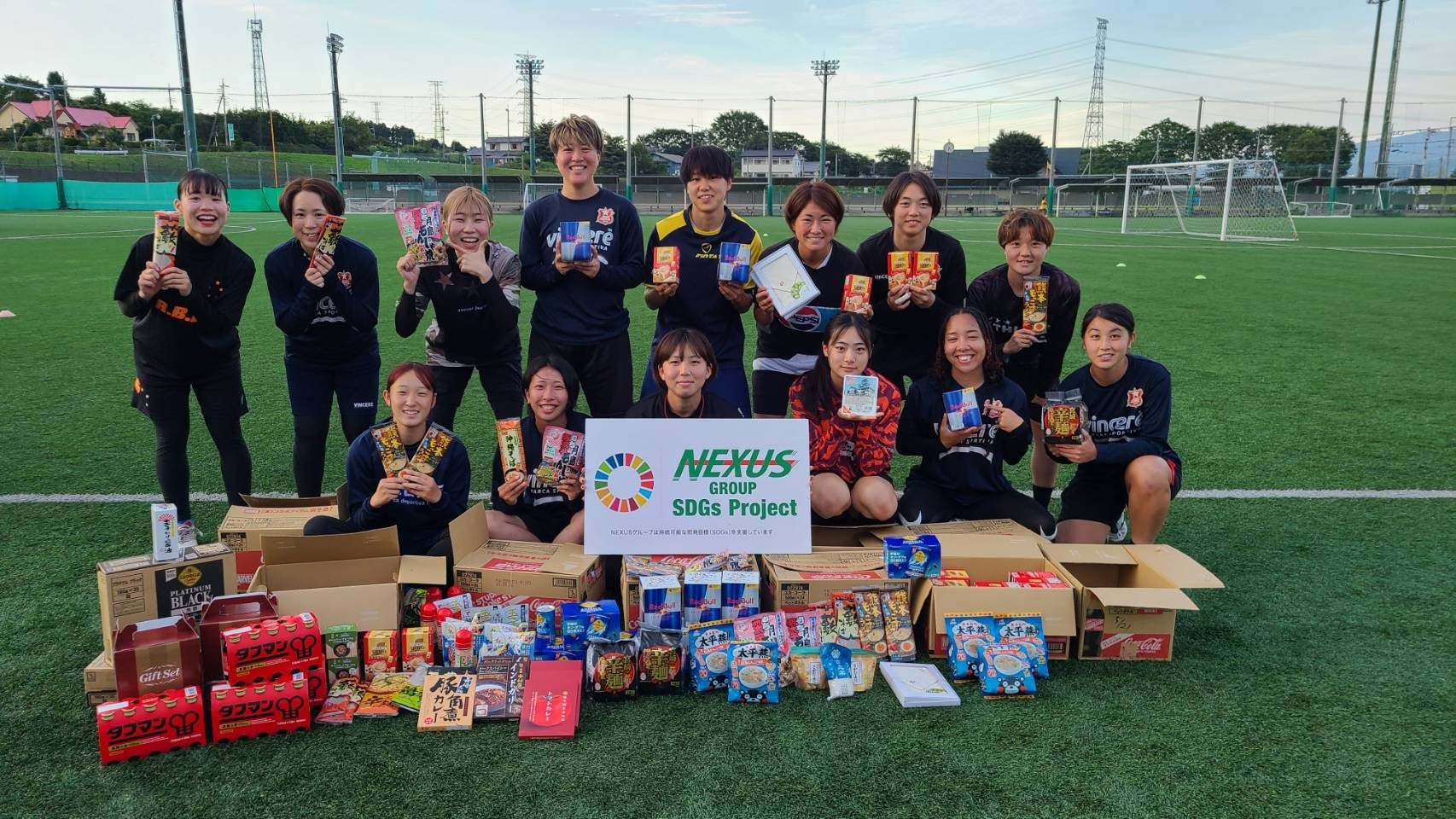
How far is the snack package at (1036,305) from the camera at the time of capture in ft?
14.9

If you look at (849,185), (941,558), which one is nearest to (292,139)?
(849,185)

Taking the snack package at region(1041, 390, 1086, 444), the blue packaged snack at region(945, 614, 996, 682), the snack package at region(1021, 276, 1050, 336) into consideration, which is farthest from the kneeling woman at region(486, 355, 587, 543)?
the snack package at region(1021, 276, 1050, 336)

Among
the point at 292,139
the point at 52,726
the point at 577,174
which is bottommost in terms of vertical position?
the point at 52,726

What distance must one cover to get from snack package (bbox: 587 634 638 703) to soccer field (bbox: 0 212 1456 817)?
0.06 meters

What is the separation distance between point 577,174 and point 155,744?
3083 mm

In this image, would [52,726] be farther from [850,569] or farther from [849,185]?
[849,185]

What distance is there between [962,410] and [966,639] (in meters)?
1.23

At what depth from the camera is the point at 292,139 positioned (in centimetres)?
7062

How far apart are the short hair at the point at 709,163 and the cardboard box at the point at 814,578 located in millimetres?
1941

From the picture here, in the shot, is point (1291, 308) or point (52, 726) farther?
point (1291, 308)

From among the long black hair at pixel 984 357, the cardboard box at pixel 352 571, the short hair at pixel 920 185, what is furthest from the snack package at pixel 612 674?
the short hair at pixel 920 185

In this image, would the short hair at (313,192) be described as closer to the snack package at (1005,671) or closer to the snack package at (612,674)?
the snack package at (612,674)

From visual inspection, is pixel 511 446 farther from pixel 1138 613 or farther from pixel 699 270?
pixel 1138 613

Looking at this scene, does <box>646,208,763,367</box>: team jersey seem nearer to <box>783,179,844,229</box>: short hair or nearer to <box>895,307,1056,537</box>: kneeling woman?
<box>783,179,844,229</box>: short hair
